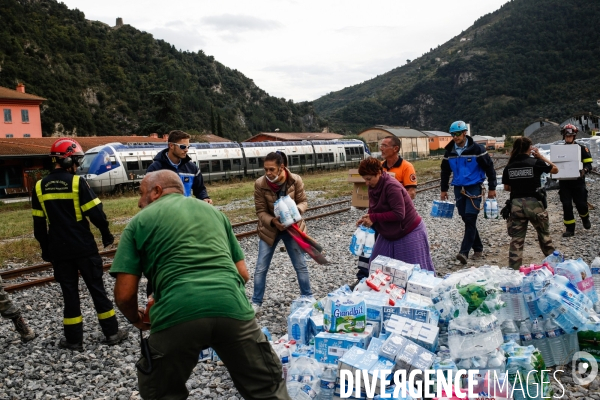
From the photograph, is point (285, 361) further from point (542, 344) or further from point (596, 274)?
point (596, 274)

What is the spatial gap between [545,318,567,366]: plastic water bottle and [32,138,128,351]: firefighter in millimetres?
4274

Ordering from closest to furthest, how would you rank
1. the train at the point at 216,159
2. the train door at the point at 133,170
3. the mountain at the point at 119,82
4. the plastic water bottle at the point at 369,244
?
the plastic water bottle at the point at 369,244 → the train at the point at 216,159 → the train door at the point at 133,170 → the mountain at the point at 119,82

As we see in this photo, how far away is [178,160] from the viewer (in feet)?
19.4

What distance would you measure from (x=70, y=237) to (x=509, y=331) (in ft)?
14.2

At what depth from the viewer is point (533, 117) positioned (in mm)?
108000

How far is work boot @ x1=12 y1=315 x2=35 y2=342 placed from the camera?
5.32m

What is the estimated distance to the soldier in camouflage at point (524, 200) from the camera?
658cm

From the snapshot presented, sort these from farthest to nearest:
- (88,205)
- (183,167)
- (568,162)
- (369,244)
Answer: (568,162) → (369,244) → (183,167) → (88,205)

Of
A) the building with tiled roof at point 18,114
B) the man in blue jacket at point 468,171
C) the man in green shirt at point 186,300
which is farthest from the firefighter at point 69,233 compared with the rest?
the building with tiled roof at point 18,114

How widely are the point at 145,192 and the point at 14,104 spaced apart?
54408mm

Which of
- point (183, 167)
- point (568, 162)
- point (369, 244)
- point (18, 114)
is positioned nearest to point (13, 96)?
point (18, 114)

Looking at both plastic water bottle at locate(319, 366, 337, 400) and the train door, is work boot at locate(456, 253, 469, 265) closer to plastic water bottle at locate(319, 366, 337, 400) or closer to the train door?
plastic water bottle at locate(319, 366, 337, 400)

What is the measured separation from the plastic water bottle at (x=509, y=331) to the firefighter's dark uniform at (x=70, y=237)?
12.9ft

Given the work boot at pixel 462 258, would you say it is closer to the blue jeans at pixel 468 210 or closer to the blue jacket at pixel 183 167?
the blue jeans at pixel 468 210
